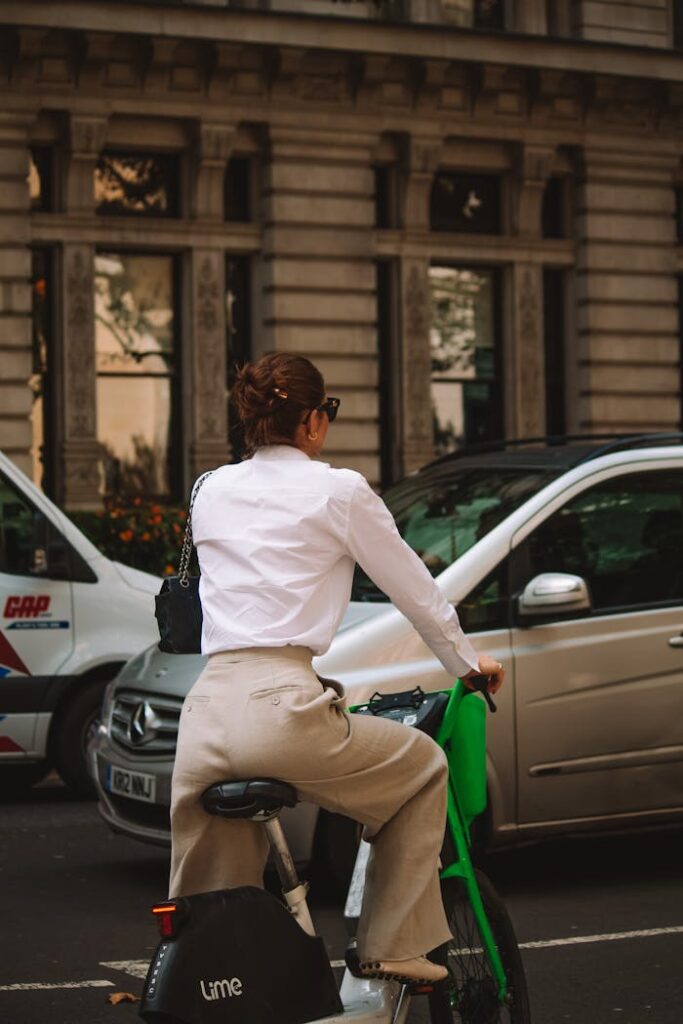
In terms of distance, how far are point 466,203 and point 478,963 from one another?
19.0 metres

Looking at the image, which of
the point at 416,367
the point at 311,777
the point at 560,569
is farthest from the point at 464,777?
the point at 416,367

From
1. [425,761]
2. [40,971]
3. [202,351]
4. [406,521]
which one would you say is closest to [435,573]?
[406,521]

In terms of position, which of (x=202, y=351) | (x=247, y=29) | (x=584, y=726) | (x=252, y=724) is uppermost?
(x=247, y=29)

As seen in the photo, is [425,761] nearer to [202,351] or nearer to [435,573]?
[435,573]

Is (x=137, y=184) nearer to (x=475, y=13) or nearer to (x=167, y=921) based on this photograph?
(x=475, y=13)

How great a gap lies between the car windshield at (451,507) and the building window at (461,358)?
14.3 m

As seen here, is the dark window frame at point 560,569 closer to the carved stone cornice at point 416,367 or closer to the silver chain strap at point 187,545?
the silver chain strap at point 187,545

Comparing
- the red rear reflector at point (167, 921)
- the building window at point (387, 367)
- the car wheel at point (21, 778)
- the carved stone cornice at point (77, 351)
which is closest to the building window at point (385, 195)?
the building window at point (387, 367)

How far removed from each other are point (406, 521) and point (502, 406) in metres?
15.1

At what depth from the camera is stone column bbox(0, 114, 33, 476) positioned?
64.8 feet

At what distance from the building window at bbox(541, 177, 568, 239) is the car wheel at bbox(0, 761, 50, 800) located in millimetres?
13607

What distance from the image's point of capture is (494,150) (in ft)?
74.8

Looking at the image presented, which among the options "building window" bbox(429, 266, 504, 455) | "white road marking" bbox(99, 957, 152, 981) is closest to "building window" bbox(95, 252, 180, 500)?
"building window" bbox(429, 266, 504, 455)

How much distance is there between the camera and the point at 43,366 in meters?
20.5
